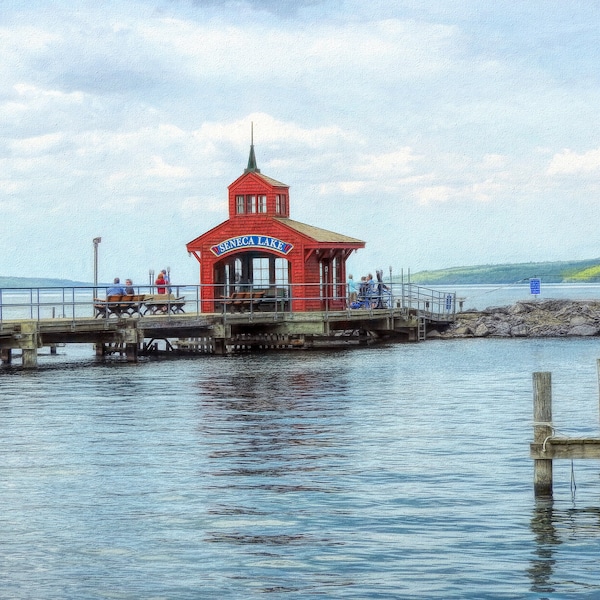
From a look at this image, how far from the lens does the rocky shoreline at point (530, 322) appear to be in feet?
191

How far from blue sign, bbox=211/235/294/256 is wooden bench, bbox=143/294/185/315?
136 inches

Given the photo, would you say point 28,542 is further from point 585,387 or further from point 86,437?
point 585,387

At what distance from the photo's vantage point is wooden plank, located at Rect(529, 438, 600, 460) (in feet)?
51.4

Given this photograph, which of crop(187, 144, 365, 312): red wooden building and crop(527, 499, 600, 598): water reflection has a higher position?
crop(187, 144, 365, 312): red wooden building

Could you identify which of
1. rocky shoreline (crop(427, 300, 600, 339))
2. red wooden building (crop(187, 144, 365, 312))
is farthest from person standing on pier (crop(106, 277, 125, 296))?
rocky shoreline (crop(427, 300, 600, 339))

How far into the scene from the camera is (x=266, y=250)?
48.7 m

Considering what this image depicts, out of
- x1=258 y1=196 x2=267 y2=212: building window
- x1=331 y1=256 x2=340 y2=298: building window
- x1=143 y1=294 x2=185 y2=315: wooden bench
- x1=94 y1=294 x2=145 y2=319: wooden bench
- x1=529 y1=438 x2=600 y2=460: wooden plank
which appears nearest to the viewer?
x1=529 y1=438 x2=600 y2=460: wooden plank

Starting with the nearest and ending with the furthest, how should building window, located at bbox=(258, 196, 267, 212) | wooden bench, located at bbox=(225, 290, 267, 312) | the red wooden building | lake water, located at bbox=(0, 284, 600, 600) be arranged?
lake water, located at bbox=(0, 284, 600, 600), wooden bench, located at bbox=(225, 290, 267, 312), the red wooden building, building window, located at bbox=(258, 196, 267, 212)

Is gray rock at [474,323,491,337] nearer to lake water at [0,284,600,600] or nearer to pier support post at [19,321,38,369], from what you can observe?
pier support post at [19,321,38,369]

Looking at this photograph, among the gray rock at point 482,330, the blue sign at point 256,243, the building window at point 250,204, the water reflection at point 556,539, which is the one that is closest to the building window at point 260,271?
the blue sign at point 256,243

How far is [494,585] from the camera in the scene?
1312 centimetres

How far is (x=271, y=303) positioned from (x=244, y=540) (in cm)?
3318

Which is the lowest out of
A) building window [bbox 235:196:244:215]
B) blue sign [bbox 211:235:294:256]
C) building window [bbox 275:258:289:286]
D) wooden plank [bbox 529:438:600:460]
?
wooden plank [bbox 529:438:600:460]

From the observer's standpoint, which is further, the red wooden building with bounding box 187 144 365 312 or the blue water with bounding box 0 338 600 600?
the red wooden building with bounding box 187 144 365 312
